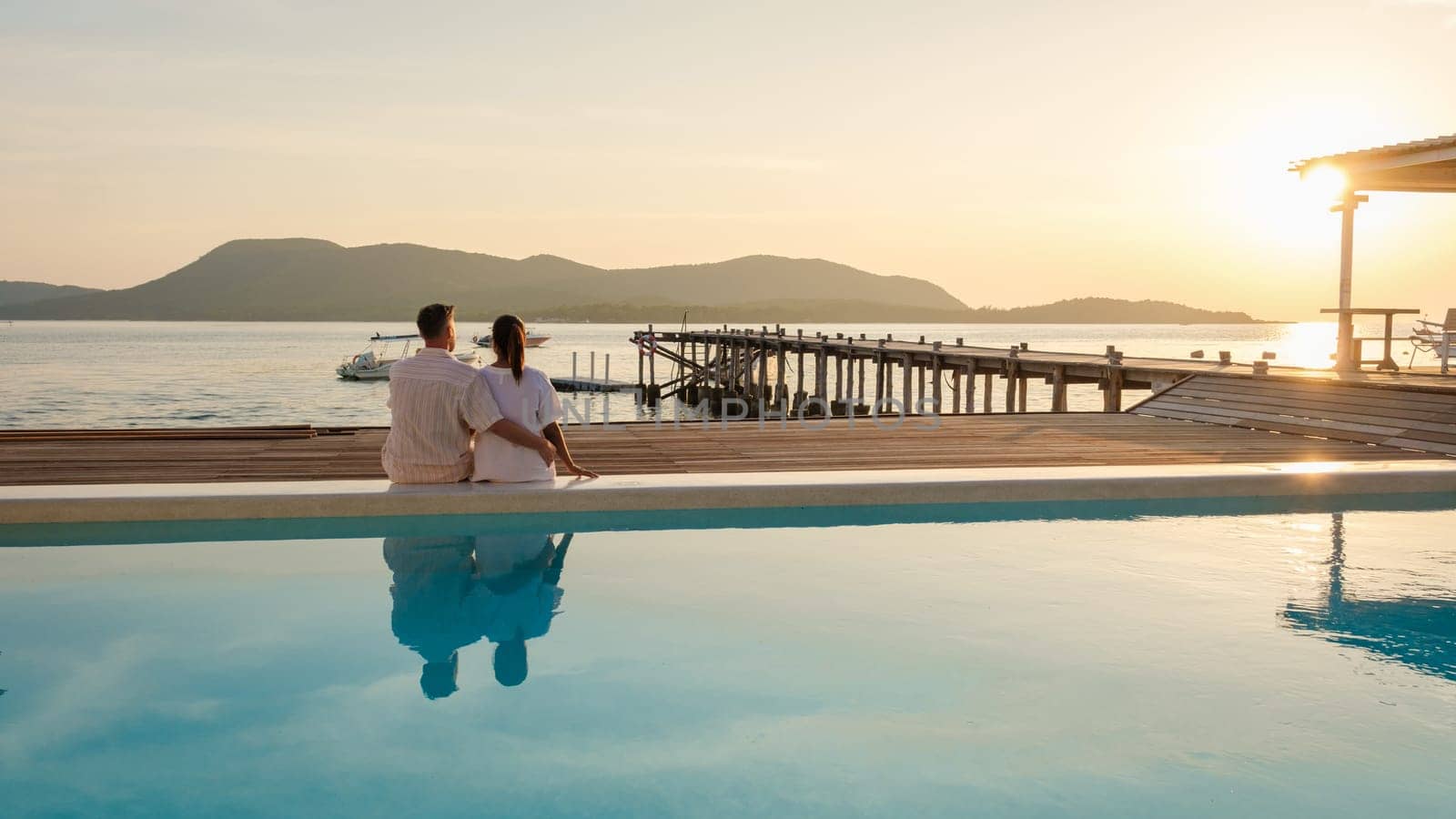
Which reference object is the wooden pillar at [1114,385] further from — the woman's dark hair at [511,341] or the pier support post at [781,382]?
the pier support post at [781,382]

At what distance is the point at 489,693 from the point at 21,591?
8.59 feet

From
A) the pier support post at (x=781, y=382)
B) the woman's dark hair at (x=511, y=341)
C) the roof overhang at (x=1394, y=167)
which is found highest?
the roof overhang at (x=1394, y=167)

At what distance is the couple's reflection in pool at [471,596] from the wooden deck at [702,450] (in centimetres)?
153

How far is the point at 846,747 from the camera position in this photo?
3469 mm

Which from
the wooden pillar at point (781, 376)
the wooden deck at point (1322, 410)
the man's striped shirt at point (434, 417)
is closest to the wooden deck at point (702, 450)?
the wooden deck at point (1322, 410)

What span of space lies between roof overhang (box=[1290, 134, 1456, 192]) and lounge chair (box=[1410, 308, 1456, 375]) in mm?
1896

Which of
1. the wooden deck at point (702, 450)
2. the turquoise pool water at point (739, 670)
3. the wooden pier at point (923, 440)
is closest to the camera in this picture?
the turquoise pool water at point (739, 670)

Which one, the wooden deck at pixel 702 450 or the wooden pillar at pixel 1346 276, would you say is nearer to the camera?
the wooden deck at pixel 702 450

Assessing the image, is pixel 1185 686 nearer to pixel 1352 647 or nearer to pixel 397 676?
pixel 1352 647

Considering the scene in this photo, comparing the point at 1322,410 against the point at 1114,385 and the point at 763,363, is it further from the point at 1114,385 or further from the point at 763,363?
the point at 763,363

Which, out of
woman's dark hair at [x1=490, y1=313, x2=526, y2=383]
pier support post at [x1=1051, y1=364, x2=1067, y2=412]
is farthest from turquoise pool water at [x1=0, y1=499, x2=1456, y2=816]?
pier support post at [x1=1051, y1=364, x2=1067, y2=412]

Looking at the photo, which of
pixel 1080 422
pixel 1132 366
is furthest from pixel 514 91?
pixel 1080 422

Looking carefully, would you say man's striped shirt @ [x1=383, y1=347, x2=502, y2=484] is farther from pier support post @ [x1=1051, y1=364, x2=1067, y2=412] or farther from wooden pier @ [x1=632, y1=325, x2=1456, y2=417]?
pier support post @ [x1=1051, y1=364, x2=1067, y2=412]

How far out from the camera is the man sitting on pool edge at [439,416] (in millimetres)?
5660
